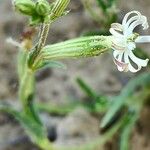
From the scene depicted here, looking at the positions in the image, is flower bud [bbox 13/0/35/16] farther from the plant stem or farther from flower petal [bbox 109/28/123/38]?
flower petal [bbox 109/28/123/38]

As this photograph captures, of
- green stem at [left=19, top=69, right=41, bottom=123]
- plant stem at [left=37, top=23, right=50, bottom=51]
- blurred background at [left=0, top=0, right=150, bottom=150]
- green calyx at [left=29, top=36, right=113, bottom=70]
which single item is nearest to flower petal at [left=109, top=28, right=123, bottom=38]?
green calyx at [left=29, top=36, right=113, bottom=70]

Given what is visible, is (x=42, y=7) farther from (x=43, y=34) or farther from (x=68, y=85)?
(x=68, y=85)

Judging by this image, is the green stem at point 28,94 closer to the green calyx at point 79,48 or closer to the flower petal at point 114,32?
the green calyx at point 79,48

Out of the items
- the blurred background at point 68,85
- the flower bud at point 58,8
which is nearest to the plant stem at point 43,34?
the flower bud at point 58,8

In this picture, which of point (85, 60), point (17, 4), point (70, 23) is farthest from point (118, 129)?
point (17, 4)

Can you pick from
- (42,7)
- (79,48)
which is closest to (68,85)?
(79,48)

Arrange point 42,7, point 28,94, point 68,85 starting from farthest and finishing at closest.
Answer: point 68,85 → point 28,94 → point 42,7
